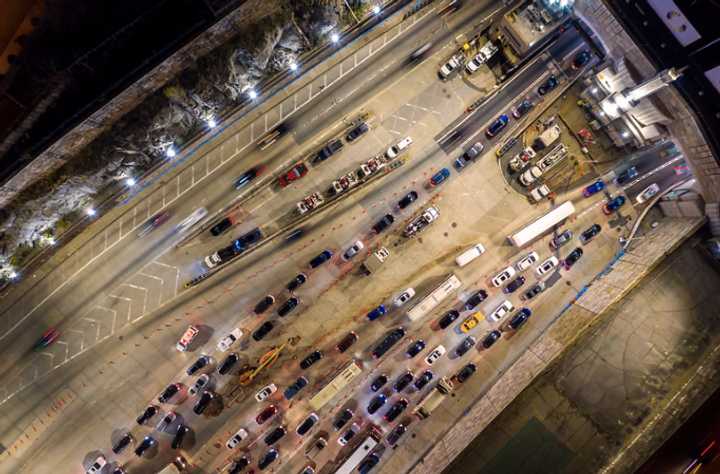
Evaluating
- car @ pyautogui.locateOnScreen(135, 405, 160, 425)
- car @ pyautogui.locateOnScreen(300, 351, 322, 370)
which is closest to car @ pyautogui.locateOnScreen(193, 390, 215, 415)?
car @ pyautogui.locateOnScreen(135, 405, 160, 425)

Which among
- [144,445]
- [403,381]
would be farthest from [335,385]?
[144,445]

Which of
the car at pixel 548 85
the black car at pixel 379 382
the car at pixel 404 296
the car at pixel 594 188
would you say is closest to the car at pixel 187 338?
the black car at pixel 379 382

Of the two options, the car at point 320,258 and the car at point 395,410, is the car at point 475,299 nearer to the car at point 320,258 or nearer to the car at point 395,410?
the car at point 395,410

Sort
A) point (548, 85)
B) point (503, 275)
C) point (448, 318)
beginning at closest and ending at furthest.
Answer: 1. point (448, 318)
2. point (503, 275)
3. point (548, 85)

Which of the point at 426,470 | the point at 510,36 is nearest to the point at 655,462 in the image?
the point at 426,470

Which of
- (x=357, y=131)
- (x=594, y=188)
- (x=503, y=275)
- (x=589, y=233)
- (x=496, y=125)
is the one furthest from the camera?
(x=594, y=188)

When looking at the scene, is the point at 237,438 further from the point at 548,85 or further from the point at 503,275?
the point at 548,85
